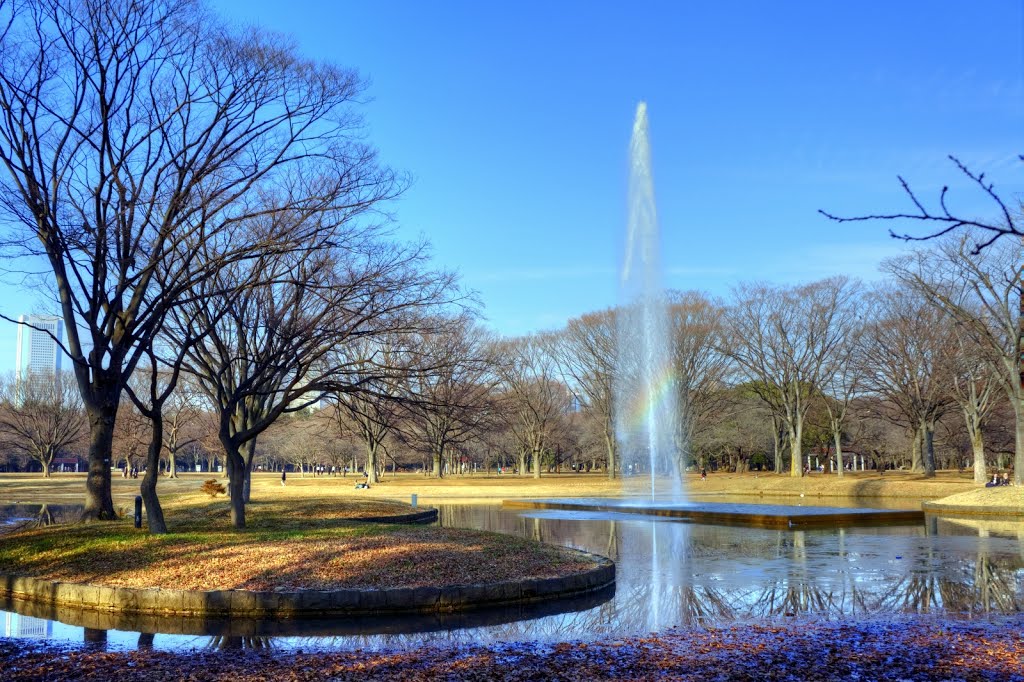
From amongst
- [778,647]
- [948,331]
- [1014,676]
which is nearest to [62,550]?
[778,647]

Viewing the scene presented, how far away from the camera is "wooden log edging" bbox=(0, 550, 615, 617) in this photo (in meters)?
12.3

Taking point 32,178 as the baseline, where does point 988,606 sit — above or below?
below

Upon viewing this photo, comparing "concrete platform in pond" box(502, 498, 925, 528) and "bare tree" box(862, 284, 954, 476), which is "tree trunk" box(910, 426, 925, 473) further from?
"concrete platform in pond" box(502, 498, 925, 528)

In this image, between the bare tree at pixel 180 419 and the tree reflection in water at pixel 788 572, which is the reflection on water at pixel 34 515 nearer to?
the bare tree at pixel 180 419

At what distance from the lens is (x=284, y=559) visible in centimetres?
1417

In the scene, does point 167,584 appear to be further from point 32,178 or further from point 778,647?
point 32,178

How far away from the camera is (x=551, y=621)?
38.3ft

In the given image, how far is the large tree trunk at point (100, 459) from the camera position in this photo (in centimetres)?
2095

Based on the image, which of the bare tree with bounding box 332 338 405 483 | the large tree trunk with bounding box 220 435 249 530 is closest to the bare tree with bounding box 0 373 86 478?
the bare tree with bounding box 332 338 405 483

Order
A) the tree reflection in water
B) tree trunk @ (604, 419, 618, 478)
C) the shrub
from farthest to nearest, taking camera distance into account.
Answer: tree trunk @ (604, 419, 618, 478) < the shrub < the tree reflection in water

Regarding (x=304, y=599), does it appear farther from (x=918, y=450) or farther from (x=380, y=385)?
(x=918, y=450)

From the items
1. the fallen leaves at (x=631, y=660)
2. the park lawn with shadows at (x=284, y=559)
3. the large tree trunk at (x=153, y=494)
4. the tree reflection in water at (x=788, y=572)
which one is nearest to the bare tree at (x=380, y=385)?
the park lawn with shadows at (x=284, y=559)

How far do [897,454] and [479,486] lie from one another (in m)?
54.1

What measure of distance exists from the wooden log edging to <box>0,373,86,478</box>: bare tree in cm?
7810
